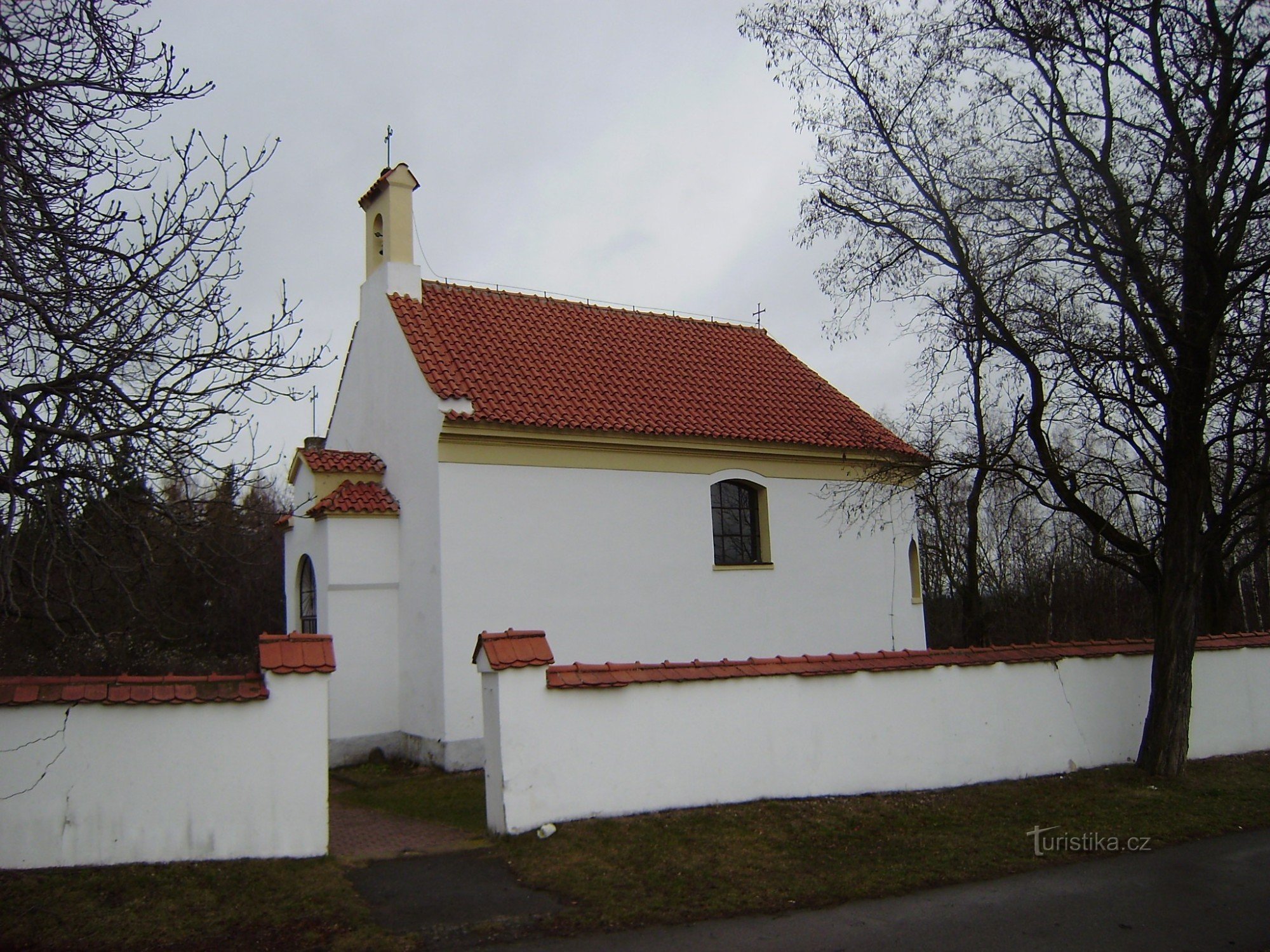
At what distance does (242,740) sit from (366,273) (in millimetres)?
10596

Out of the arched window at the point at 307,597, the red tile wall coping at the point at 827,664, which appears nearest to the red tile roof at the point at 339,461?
the arched window at the point at 307,597

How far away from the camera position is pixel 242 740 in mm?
7746

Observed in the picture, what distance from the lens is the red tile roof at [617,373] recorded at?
14.8 m

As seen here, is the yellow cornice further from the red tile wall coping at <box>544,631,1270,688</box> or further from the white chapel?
the red tile wall coping at <box>544,631,1270,688</box>

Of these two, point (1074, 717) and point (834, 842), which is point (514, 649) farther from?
point (1074, 717)

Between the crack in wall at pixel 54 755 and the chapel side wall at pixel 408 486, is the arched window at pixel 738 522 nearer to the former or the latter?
the chapel side wall at pixel 408 486

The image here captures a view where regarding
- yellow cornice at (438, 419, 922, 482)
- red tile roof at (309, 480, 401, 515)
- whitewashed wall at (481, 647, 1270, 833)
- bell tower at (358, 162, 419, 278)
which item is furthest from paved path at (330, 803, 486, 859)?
Result: bell tower at (358, 162, 419, 278)

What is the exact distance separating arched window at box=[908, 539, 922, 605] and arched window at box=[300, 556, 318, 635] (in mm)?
10338

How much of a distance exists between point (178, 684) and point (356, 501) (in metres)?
6.85

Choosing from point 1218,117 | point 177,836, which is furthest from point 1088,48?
point 177,836

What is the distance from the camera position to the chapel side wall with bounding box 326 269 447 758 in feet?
44.2

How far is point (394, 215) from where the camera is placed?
52.1 feet

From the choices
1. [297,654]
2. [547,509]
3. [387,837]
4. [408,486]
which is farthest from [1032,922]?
[408,486]

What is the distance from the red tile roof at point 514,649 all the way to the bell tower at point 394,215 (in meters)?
8.87
